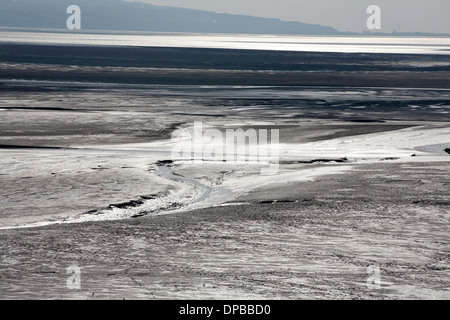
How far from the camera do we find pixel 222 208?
16.6 metres

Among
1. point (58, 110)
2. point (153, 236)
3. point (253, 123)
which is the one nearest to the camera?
point (153, 236)

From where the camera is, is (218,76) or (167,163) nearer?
(167,163)

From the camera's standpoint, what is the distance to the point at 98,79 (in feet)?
190

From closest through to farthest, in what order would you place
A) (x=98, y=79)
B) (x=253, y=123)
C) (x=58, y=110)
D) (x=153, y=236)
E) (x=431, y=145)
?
1. (x=153, y=236)
2. (x=431, y=145)
3. (x=253, y=123)
4. (x=58, y=110)
5. (x=98, y=79)

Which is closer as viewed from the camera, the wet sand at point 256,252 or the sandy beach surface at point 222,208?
the wet sand at point 256,252

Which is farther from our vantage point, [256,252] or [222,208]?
[222,208]

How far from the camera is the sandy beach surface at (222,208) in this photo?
1138cm

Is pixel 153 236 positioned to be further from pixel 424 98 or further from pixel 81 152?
pixel 424 98

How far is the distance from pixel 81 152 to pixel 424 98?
2653 cm

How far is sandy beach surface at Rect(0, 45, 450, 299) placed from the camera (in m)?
11.4

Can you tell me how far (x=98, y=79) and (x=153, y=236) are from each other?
45.2m

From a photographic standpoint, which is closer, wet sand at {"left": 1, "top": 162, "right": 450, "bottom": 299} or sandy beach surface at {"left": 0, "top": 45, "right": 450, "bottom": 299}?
wet sand at {"left": 1, "top": 162, "right": 450, "bottom": 299}

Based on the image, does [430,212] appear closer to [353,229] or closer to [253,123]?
[353,229]
